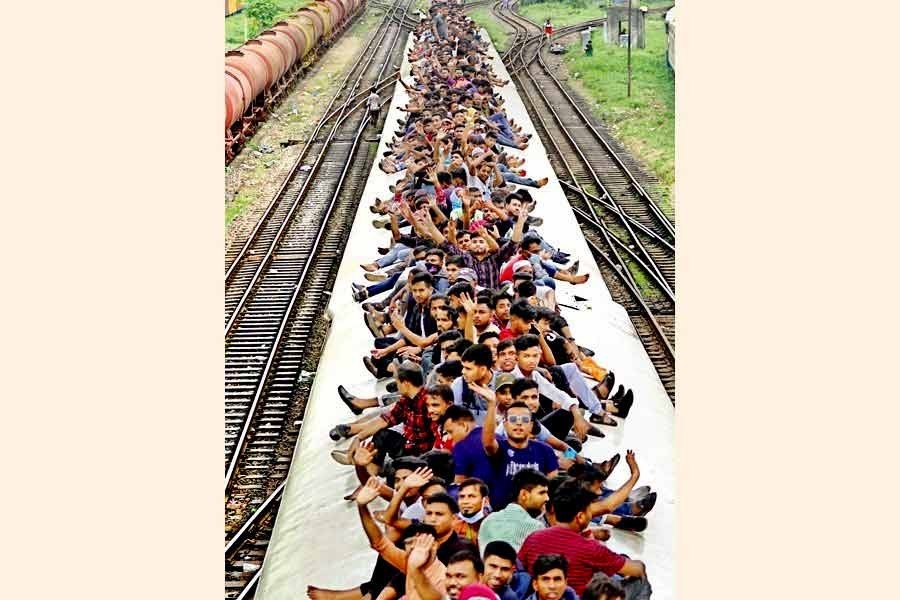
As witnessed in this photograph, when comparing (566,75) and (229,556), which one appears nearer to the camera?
(229,556)

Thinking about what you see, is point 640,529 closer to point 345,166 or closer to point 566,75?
point 345,166

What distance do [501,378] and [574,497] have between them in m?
0.93

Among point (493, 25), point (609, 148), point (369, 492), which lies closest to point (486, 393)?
point (369, 492)

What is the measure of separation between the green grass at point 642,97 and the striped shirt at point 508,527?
7.94 meters

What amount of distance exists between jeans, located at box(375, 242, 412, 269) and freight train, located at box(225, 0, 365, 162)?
4.69m

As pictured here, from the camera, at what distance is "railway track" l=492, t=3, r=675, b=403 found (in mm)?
10219

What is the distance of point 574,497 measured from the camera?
193 inches

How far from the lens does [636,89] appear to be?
15.8 metres

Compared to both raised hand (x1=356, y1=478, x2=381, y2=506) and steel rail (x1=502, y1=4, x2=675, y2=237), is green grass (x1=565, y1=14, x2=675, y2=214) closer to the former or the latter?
steel rail (x1=502, y1=4, x2=675, y2=237)

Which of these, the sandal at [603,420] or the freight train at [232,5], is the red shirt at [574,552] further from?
the freight train at [232,5]

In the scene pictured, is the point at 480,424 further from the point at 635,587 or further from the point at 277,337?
the point at 277,337

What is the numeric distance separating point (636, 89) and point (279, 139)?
14.7 feet

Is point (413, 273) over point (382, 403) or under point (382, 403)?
over

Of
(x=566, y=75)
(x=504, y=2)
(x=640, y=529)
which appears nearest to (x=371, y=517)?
(x=640, y=529)
